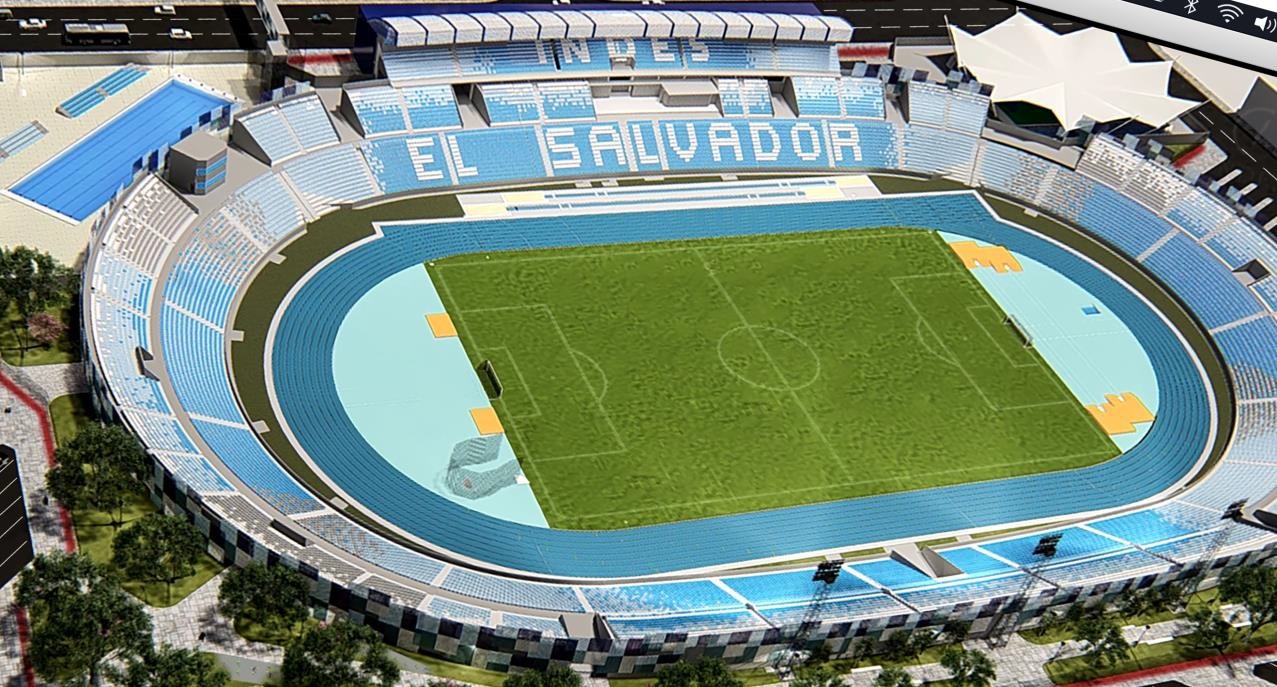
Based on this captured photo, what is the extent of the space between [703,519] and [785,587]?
7.47 metres

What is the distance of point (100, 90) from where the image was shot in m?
112

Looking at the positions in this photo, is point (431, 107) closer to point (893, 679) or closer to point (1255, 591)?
point (893, 679)

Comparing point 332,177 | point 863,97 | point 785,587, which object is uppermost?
point 863,97

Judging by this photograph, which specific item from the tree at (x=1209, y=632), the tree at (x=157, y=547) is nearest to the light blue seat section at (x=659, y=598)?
the tree at (x=157, y=547)

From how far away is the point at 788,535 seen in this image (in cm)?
8819

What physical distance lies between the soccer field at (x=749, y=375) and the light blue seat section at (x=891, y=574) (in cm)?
640

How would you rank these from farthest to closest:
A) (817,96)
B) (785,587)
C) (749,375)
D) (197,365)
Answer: (817,96) → (749,375) → (197,365) → (785,587)

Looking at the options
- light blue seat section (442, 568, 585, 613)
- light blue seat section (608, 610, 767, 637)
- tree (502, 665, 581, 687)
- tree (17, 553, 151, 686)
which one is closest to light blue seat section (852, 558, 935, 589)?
light blue seat section (608, 610, 767, 637)

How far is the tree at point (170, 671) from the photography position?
69.0 metres

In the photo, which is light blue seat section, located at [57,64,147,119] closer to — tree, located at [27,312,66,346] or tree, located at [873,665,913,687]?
tree, located at [27,312,66,346]

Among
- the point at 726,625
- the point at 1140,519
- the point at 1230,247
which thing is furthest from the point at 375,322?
the point at 1230,247

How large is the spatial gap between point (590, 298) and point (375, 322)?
13963mm

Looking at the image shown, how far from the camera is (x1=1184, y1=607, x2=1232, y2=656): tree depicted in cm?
8400

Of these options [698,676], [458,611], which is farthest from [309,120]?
[698,676]
